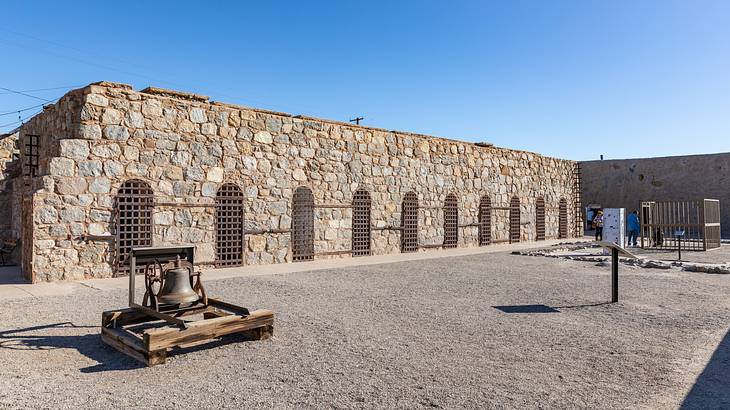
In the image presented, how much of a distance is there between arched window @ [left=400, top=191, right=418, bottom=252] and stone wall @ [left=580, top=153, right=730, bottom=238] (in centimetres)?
1632

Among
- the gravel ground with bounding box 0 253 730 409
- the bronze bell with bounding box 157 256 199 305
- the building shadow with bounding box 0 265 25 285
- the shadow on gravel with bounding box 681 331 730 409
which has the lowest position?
the shadow on gravel with bounding box 681 331 730 409

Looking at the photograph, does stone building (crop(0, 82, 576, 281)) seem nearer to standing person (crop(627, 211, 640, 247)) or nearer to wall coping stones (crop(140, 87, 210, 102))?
wall coping stones (crop(140, 87, 210, 102))

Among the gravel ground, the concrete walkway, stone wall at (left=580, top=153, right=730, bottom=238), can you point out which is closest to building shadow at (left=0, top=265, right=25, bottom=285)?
the concrete walkway

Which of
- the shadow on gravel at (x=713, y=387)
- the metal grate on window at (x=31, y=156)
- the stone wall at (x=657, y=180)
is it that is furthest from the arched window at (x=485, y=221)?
the metal grate on window at (x=31, y=156)

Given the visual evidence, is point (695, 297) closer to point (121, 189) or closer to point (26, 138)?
point (121, 189)

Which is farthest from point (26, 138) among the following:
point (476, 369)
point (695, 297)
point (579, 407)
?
point (695, 297)

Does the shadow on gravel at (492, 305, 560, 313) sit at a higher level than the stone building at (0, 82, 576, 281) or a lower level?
lower

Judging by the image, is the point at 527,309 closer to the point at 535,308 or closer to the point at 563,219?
the point at 535,308

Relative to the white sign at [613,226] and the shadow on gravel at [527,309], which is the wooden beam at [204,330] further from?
the white sign at [613,226]

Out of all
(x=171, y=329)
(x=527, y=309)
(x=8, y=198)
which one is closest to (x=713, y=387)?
(x=527, y=309)

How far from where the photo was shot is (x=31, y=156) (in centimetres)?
1123

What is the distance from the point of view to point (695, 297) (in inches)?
291

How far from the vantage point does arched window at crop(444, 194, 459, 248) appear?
15.6 meters

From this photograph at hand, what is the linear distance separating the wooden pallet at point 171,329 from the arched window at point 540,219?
A: 53.3 ft
